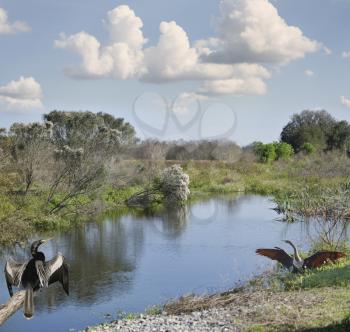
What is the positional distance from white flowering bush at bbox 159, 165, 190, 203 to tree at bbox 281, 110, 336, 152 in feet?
96.1

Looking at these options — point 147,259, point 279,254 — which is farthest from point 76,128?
point 279,254

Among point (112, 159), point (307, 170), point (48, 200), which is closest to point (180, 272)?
point (48, 200)

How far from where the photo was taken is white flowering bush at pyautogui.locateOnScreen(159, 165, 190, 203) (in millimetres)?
30219

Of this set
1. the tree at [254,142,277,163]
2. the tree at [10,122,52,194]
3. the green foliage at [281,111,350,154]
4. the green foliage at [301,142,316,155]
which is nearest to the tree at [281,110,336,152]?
the green foliage at [281,111,350,154]

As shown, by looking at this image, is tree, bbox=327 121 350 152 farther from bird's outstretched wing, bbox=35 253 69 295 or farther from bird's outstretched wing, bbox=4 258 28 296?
bird's outstretched wing, bbox=4 258 28 296

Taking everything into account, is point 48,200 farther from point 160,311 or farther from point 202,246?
point 160,311

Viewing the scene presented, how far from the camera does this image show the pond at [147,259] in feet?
38.5

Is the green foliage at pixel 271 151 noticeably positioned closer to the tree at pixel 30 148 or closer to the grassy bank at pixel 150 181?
the grassy bank at pixel 150 181

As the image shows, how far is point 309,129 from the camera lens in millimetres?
59875

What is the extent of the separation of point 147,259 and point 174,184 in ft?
47.0

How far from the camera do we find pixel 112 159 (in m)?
26.9

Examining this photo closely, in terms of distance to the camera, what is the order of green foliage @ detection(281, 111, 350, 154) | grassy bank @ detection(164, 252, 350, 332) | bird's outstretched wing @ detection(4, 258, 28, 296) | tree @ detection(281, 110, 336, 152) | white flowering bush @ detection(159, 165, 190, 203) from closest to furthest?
bird's outstretched wing @ detection(4, 258, 28, 296), grassy bank @ detection(164, 252, 350, 332), white flowering bush @ detection(159, 165, 190, 203), green foliage @ detection(281, 111, 350, 154), tree @ detection(281, 110, 336, 152)

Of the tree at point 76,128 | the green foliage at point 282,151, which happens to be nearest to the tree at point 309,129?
the green foliage at point 282,151

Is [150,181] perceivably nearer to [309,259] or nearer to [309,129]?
[309,259]
